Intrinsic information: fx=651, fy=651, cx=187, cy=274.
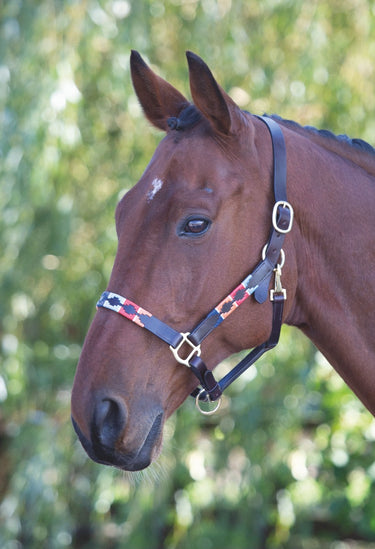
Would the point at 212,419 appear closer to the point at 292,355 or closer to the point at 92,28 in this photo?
the point at 292,355

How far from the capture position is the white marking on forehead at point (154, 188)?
1.77 metres

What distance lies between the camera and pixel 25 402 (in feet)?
14.2

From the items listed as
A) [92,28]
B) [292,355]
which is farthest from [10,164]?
[292,355]

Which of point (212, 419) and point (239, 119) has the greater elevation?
point (239, 119)

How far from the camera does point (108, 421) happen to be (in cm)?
163

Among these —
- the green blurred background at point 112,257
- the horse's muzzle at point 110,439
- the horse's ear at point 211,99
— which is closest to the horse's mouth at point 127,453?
the horse's muzzle at point 110,439

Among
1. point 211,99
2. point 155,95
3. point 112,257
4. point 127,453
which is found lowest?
point 112,257

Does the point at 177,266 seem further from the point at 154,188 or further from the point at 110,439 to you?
the point at 110,439

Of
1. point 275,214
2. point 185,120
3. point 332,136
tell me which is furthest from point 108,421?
point 332,136

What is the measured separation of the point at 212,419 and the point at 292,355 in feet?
2.55

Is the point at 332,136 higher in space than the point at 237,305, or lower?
higher

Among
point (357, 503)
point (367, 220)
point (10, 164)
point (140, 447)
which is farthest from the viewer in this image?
point (357, 503)

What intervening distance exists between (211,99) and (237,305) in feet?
1.85

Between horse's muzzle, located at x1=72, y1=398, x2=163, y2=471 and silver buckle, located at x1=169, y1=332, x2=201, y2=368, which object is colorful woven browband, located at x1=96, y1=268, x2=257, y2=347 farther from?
horse's muzzle, located at x1=72, y1=398, x2=163, y2=471
